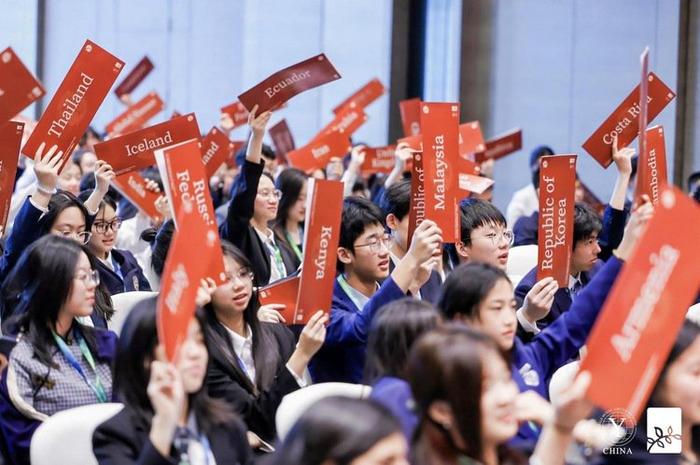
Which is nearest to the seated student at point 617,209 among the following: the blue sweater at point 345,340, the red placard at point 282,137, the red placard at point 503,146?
the blue sweater at point 345,340

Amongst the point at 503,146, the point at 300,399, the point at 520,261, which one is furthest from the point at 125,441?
the point at 503,146

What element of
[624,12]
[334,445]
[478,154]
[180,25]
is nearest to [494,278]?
[334,445]

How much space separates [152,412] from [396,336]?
0.70 m

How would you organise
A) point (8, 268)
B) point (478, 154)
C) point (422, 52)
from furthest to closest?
point (422, 52)
point (478, 154)
point (8, 268)

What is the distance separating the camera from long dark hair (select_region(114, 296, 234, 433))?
3.34 meters

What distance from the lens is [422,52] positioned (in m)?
13.8

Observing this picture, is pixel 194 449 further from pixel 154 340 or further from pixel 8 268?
pixel 8 268

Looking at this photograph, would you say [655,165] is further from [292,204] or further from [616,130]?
[292,204]

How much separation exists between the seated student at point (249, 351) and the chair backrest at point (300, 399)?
0.86 feet

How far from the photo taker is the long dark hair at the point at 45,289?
4219mm

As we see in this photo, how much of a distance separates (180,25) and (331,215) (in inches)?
411

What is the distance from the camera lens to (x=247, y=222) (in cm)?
594

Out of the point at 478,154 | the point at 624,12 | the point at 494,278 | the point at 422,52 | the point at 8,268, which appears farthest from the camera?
the point at 422,52

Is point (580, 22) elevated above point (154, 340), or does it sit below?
above
